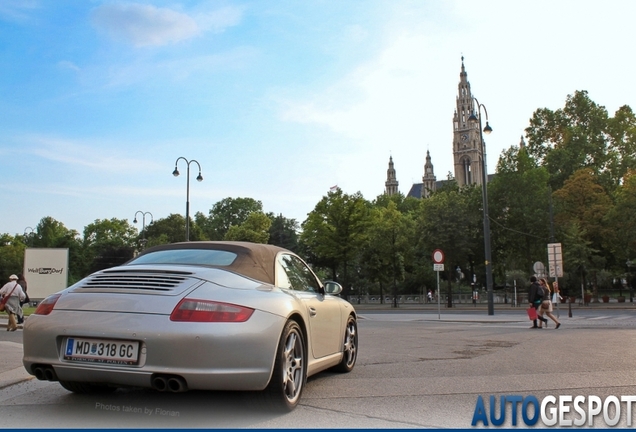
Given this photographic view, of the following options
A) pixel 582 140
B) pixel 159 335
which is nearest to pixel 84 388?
pixel 159 335

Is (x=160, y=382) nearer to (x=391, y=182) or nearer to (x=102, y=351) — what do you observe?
(x=102, y=351)

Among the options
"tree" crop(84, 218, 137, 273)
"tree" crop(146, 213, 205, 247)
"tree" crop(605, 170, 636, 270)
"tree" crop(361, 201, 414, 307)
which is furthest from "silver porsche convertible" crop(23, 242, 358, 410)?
"tree" crop(84, 218, 137, 273)

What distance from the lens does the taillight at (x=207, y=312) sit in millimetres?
4633

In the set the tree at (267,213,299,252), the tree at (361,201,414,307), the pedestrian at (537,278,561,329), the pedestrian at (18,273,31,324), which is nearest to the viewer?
the pedestrian at (18,273,31,324)

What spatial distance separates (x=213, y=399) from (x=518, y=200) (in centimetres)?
5087

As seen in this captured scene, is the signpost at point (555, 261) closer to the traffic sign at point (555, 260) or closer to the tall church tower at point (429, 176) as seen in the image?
the traffic sign at point (555, 260)

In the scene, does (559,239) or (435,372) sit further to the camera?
(559,239)

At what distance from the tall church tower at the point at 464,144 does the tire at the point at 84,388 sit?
13758 centimetres

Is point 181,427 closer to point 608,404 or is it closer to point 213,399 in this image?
point 213,399

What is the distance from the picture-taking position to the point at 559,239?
51219 mm

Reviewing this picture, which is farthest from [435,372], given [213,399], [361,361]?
[213,399]

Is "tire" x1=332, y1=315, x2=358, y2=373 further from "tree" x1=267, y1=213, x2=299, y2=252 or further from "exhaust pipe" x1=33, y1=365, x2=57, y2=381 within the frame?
"tree" x1=267, y1=213, x2=299, y2=252

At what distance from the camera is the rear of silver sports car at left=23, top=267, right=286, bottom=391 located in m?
4.52

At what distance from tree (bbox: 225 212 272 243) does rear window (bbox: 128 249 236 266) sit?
8270 cm
